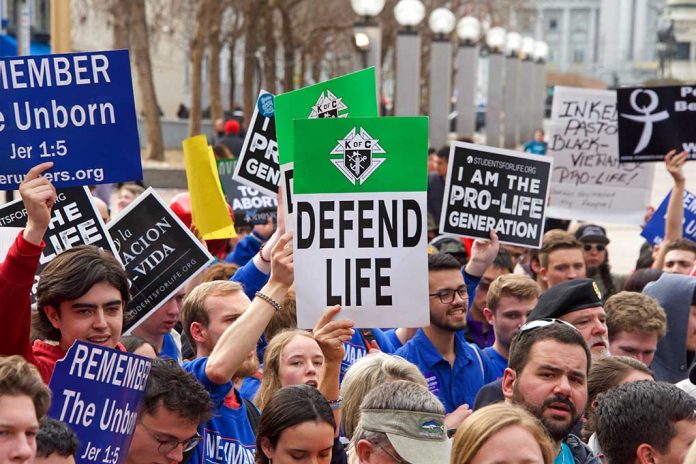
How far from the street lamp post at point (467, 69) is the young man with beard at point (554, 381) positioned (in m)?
25.2

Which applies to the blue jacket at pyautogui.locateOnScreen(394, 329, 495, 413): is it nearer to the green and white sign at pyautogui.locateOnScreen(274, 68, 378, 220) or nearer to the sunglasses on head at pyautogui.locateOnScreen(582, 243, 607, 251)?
the green and white sign at pyautogui.locateOnScreen(274, 68, 378, 220)

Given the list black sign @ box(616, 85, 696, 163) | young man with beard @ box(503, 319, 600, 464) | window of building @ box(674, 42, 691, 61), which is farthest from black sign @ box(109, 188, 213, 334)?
window of building @ box(674, 42, 691, 61)

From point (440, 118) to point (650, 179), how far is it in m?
21.0

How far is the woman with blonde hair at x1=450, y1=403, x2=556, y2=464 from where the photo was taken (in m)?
4.59

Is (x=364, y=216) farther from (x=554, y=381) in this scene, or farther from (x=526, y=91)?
(x=526, y=91)

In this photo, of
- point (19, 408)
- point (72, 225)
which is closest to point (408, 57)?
point (72, 225)

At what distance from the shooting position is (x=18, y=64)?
6.77 meters

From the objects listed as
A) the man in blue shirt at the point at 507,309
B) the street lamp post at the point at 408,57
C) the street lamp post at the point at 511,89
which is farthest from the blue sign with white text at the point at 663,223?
the street lamp post at the point at 511,89

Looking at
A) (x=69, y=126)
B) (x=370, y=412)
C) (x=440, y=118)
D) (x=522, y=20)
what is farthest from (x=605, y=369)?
(x=522, y=20)

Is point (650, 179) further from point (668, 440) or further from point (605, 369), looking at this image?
point (668, 440)

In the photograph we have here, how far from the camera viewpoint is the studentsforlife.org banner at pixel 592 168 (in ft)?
41.2

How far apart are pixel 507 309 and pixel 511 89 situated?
39.6 metres

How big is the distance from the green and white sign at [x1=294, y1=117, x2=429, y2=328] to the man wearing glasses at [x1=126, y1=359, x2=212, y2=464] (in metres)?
0.88

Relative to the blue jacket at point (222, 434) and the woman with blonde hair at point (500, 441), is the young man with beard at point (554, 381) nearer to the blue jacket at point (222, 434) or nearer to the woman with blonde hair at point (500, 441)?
the woman with blonde hair at point (500, 441)
